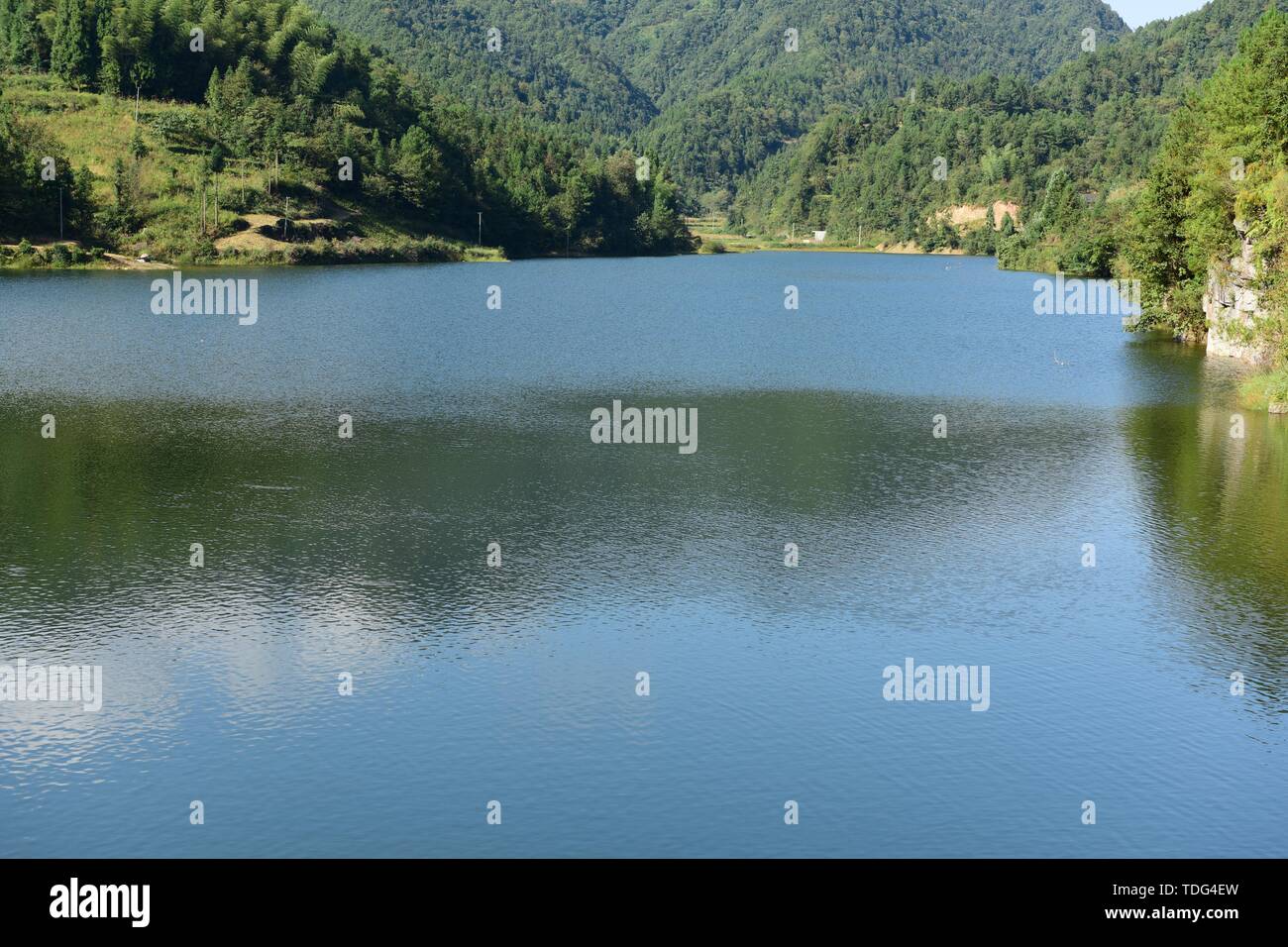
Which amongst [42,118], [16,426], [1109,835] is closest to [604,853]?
[1109,835]

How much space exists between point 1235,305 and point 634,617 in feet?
211

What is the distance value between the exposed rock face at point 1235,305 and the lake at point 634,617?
8574mm

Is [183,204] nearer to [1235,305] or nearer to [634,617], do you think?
[1235,305]

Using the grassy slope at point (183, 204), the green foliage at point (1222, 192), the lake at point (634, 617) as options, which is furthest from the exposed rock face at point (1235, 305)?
the grassy slope at point (183, 204)

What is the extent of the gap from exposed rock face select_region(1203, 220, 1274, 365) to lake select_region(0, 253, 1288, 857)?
857cm

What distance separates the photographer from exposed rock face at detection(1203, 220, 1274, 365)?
267 feet

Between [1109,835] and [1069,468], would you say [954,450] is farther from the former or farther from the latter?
[1109,835]

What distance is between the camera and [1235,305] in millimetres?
86875

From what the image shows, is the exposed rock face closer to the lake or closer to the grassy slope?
the lake

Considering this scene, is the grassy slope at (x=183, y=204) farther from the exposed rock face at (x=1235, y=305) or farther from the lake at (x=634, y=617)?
the exposed rock face at (x=1235, y=305)

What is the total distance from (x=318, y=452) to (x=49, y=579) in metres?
18.3

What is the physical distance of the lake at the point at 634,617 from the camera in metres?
27.6

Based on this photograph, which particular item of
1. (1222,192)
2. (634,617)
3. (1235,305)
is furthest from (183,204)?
(634,617)

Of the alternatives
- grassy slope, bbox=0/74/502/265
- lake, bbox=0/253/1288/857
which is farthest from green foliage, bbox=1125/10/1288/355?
grassy slope, bbox=0/74/502/265
